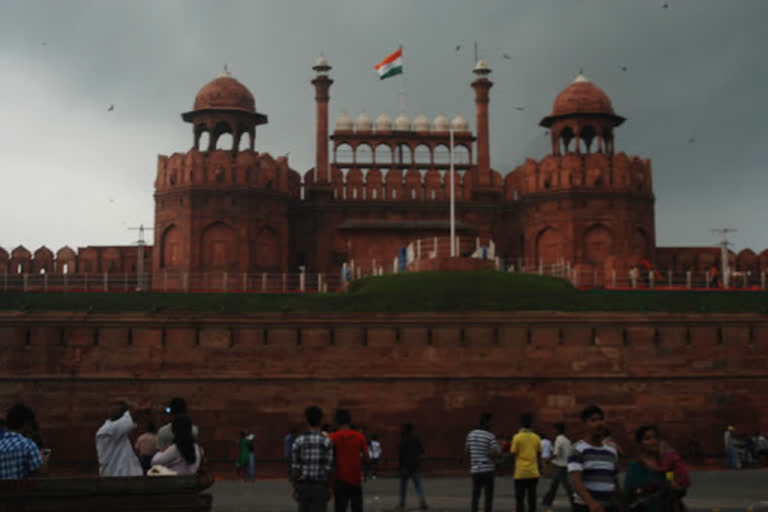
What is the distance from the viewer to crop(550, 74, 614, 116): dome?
41125 mm

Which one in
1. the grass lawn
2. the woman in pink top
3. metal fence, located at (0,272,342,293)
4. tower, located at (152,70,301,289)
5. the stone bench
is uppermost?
tower, located at (152,70,301,289)

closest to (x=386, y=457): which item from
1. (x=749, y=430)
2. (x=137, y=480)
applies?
(x=749, y=430)

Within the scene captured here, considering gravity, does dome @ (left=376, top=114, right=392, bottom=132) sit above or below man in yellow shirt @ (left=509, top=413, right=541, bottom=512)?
above

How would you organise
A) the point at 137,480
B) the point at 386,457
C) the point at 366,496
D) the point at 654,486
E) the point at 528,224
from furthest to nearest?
the point at 528,224 → the point at 386,457 → the point at 366,496 → the point at 654,486 → the point at 137,480

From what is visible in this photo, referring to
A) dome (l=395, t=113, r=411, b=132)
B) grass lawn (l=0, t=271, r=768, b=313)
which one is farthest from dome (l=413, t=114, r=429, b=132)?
grass lawn (l=0, t=271, r=768, b=313)

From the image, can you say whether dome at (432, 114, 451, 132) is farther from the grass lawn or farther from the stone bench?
the stone bench

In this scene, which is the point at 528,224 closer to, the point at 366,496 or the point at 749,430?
the point at 749,430

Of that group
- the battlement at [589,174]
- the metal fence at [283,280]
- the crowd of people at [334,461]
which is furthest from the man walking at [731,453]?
the crowd of people at [334,461]

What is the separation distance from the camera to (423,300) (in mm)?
26953

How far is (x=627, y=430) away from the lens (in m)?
25.8

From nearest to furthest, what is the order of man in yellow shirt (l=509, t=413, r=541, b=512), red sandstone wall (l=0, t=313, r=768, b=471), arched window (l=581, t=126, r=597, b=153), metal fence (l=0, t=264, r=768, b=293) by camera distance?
man in yellow shirt (l=509, t=413, r=541, b=512) → red sandstone wall (l=0, t=313, r=768, b=471) → metal fence (l=0, t=264, r=768, b=293) → arched window (l=581, t=126, r=597, b=153)

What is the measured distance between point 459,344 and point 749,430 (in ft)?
27.0

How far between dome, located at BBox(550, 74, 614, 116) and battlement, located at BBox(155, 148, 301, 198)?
486 inches

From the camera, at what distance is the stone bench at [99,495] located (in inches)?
311
